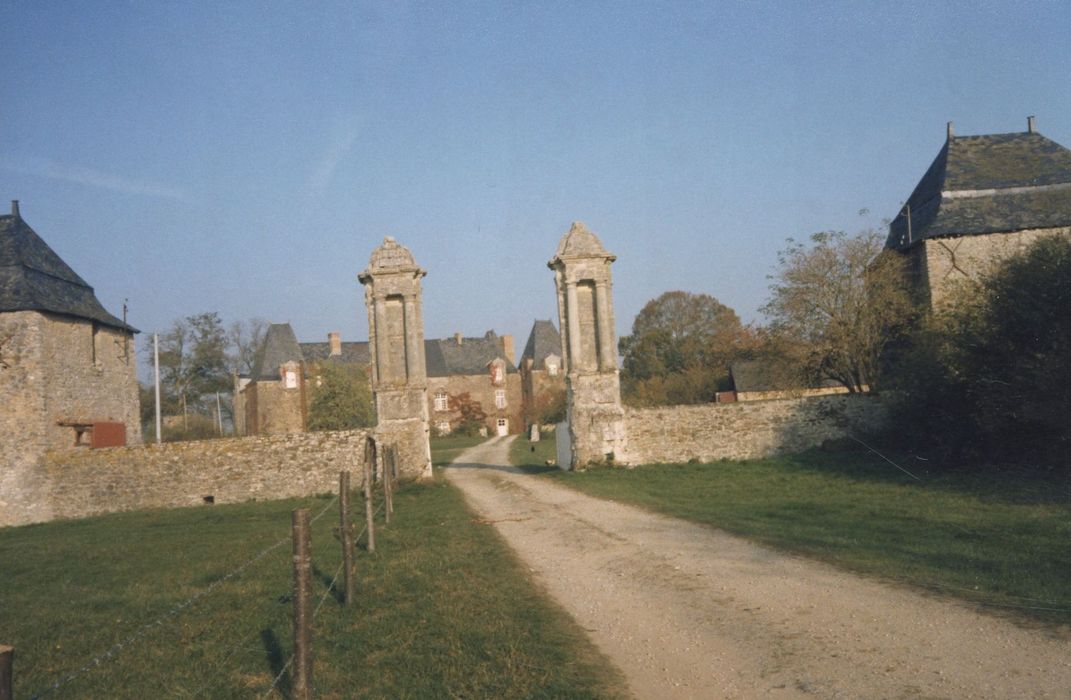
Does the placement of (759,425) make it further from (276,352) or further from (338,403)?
(276,352)

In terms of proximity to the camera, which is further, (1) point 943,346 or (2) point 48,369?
(2) point 48,369

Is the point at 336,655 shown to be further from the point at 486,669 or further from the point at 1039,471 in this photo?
the point at 1039,471

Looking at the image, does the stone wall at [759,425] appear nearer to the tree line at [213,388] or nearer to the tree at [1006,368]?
the tree at [1006,368]

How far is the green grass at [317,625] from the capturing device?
535 cm

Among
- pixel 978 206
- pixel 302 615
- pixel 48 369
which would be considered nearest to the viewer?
pixel 302 615

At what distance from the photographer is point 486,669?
5352 millimetres

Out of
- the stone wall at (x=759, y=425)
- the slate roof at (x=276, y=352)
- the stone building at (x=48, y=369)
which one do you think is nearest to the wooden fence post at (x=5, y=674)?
the stone wall at (x=759, y=425)

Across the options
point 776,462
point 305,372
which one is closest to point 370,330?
point 776,462

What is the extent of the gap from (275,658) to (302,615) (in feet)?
5.58

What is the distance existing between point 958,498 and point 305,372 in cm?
4894

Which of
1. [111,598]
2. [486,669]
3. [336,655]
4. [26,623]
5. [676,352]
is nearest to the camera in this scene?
[486,669]

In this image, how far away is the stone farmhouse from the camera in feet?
178

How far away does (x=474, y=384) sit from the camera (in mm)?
66000

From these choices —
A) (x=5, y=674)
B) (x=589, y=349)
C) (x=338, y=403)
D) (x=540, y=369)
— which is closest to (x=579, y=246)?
(x=589, y=349)
